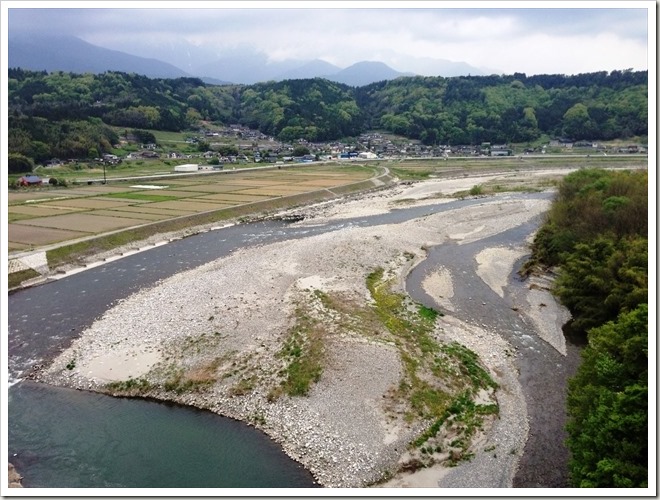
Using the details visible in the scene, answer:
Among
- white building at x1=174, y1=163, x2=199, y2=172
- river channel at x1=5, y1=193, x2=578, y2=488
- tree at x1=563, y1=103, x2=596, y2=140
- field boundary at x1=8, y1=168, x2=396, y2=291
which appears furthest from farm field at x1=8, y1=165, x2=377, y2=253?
tree at x1=563, y1=103, x2=596, y2=140

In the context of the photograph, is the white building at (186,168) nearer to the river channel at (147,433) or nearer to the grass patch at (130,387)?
the river channel at (147,433)

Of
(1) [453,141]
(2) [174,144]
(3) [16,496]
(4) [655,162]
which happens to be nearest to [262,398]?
(3) [16,496]

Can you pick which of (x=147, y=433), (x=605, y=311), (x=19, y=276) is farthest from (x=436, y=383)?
(x=19, y=276)

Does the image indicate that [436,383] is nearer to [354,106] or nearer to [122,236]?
[122,236]

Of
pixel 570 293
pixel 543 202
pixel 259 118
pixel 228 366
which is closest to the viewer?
pixel 228 366

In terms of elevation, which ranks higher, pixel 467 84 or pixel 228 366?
pixel 467 84

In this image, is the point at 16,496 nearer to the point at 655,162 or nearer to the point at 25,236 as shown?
the point at 655,162

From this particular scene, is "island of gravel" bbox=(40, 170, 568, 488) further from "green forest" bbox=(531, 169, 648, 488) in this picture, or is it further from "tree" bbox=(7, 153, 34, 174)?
"tree" bbox=(7, 153, 34, 174)
